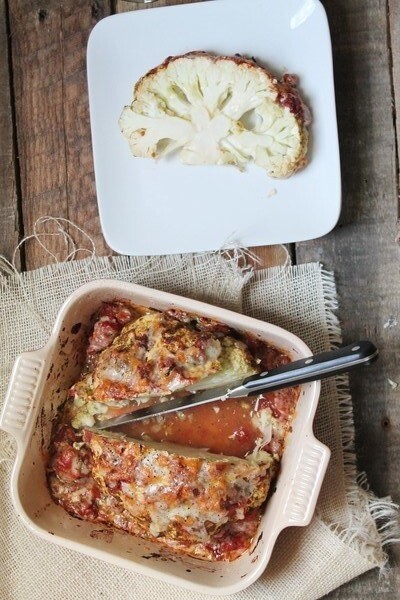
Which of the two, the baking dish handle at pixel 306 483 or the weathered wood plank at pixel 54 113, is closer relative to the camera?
the baking dish handle at pixel 306 483

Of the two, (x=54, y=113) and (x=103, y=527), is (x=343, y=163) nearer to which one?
(x=54, y=113)

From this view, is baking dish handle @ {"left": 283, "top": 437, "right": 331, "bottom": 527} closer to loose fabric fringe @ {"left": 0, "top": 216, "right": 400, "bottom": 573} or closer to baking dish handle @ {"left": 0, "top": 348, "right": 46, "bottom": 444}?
loose fabric fringe @ {"left": 0, "top": 216, "right": 400, "bottom": 573}

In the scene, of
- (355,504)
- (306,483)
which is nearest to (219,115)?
(306,483)

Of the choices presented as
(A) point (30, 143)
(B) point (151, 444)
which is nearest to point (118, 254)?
(A) point (30, 143)

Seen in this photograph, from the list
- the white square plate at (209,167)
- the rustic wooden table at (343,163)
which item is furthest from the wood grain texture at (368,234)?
the white square plate at (209,167)

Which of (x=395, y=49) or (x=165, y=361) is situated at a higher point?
(x=395, y=49)

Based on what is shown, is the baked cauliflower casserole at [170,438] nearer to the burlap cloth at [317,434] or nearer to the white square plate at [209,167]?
the burlap cloth at [317,434]

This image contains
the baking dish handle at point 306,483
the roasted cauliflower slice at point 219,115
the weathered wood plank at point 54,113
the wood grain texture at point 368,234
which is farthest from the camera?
the weathered wood plank at point 54,113
